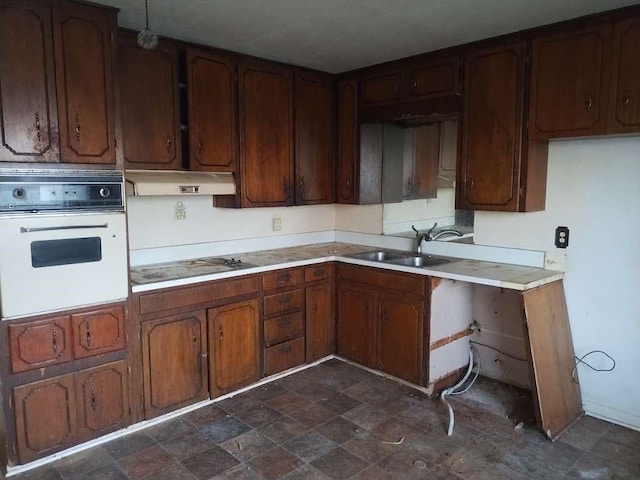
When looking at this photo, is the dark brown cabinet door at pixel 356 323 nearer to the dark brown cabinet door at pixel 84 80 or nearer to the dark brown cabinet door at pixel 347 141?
the dark brown cabinet door at pixel 347 141

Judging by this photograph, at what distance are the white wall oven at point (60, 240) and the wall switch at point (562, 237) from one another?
2.67m

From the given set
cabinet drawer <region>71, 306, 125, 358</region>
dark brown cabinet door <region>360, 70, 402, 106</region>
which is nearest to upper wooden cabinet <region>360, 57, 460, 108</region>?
dark brown cabinet door <region>360, 70, 402, 106</region>

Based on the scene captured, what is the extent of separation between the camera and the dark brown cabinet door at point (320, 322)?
366 centimetres

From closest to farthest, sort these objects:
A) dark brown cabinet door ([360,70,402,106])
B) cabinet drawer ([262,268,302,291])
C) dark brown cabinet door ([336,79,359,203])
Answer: cabinet drawer ([262,268,302,291]) < dark brown cabinet door ([360,70,402,106]) < dark brown cabinet door ([336,79,359,203])

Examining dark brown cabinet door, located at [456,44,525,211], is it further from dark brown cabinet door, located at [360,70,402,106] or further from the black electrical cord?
the black electrical cord

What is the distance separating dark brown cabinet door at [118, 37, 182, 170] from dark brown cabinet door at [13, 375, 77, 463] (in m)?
A: 1.33

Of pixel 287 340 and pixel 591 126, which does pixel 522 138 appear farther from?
pixel 287 340

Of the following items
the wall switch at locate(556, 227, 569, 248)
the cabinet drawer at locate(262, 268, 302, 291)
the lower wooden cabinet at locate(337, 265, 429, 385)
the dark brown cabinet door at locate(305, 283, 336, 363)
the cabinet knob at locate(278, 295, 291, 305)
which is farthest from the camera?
the dark brown cabinet door at locate(305, 283, 336, 363)

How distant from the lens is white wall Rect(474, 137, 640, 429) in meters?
2.74

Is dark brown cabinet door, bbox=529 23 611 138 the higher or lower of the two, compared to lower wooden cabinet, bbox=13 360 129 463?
higher

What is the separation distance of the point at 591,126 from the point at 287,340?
95.8 inches

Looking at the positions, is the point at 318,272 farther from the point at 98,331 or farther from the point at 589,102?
the point at 589,102

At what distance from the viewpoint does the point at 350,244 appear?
433 cm

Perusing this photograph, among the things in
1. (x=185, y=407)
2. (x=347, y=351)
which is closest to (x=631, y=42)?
(x=347, y=351)
